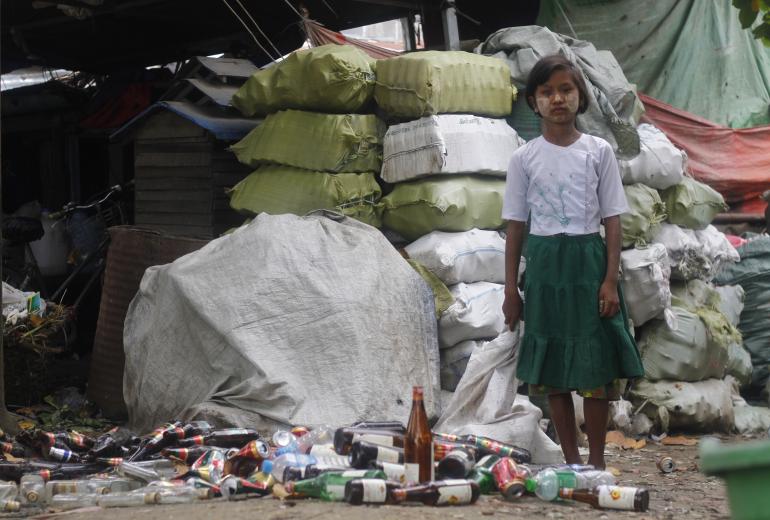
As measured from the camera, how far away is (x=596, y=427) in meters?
4.32

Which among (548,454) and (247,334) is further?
(247,334)

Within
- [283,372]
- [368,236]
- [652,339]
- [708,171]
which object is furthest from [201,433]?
[708,171]

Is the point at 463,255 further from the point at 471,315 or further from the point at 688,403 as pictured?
the point at 688,403

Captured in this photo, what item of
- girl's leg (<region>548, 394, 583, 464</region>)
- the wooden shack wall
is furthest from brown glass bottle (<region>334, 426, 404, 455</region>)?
the wooden shack wall

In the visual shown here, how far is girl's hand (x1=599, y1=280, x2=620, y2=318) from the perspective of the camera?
13.8ft

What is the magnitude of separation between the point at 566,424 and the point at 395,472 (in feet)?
3.24

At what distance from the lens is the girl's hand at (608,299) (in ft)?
13.8

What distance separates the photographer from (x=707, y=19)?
8914mm

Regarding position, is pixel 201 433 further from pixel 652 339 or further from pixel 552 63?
pixel 652 339

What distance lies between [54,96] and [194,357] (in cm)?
672

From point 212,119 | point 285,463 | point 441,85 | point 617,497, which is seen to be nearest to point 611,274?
point 617,497

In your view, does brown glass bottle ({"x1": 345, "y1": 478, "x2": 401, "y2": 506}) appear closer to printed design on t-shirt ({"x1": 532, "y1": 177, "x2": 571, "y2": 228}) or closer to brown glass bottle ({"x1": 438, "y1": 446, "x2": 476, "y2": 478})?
brown glass bottle ({"x1": 438, "y1": 446, "x2": 476, "y2": 478})

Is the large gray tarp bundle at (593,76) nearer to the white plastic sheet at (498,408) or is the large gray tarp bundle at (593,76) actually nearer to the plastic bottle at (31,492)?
the white plastic sheet at (498,408)

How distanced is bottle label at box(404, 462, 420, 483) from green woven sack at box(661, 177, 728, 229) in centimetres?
328
